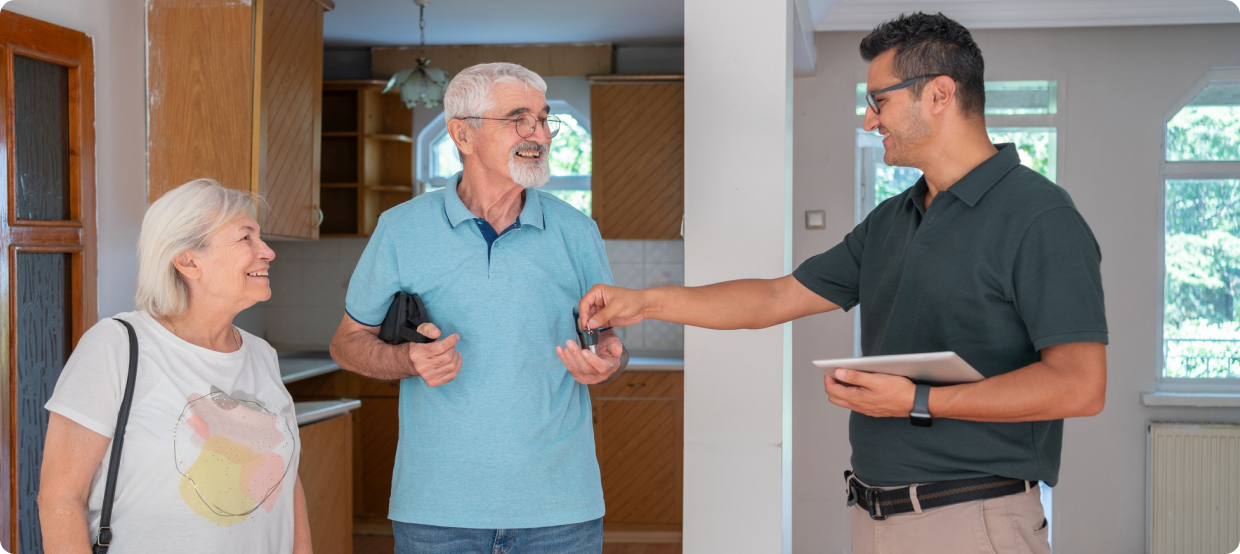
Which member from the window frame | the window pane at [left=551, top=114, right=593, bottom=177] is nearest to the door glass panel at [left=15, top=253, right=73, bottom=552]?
the window frame

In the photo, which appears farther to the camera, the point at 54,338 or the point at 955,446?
the point at 54,338

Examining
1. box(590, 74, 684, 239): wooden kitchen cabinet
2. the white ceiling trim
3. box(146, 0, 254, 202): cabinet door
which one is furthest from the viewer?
box(590, 74, 684, 239): wooden kitchen cabinet

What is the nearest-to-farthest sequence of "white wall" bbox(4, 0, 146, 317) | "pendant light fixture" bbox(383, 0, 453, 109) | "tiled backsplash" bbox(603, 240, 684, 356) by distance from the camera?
"white wall" bbox(4, 0, 146, 317) < "pendant light fixture" bbox(383, 0, 453, 109) < "tiled backsplash" bbox(603, 240, 684, 356)

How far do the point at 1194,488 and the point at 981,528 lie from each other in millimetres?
3796

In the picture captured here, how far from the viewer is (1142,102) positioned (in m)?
4.47

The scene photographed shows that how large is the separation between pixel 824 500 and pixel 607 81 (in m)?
2.79

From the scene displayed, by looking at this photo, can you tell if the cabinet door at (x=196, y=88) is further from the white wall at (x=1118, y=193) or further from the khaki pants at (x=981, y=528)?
the white wall at (x=1118, y=193)

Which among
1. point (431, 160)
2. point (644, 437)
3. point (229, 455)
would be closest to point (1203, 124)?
point (644, 437)

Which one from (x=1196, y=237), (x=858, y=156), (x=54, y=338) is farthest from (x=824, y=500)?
(x=54, y=338)

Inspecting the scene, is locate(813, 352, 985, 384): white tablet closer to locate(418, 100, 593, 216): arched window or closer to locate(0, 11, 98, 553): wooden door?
locate(0, 11, 98, 553): wooden door

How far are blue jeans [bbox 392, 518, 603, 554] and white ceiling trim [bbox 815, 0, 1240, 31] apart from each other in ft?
11.8

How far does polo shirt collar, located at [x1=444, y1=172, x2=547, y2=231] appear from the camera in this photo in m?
1.70

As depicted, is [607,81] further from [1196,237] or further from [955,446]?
[955,446]

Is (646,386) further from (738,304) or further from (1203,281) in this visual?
(1203,281)
